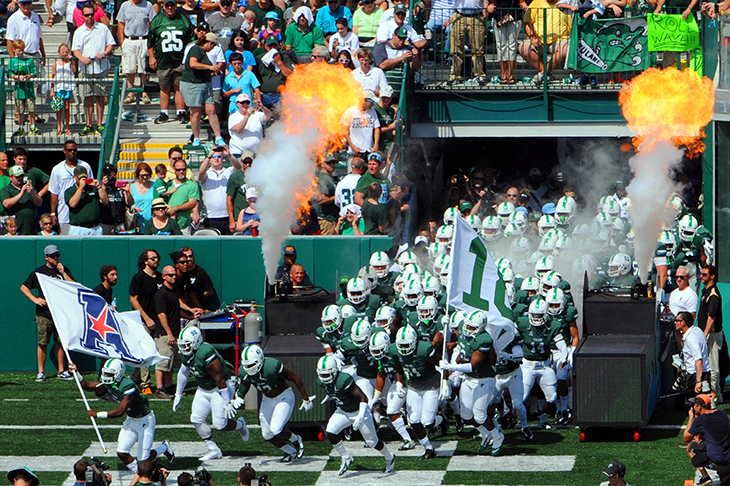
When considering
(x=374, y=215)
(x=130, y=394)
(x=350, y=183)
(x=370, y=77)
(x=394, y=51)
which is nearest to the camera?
(x=130, y=394)

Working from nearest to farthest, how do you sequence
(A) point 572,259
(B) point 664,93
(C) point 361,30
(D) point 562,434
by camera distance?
(D) point 562,434
(A) point 572,259
(B) point 664,93
(C) point 361,30

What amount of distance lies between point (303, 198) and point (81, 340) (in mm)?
4873

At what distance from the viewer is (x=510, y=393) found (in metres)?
15.8

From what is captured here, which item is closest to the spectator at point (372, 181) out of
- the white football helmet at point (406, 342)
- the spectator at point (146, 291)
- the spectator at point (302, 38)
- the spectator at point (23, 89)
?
the spectator at point (146, 291)

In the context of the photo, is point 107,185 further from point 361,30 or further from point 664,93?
point 664,93

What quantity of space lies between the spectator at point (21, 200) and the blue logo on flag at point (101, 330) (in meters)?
4.19

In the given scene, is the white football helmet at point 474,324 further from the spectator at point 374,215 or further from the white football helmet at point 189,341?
the spectator at point 374,215

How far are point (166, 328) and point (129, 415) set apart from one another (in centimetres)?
359

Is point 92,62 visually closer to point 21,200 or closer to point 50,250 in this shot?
point 21,200

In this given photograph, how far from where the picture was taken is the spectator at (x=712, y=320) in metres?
16.6

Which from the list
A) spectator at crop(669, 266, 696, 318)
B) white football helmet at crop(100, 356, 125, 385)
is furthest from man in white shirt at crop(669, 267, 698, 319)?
Answer: white football helmet at crop(100, 356, 125, 385)

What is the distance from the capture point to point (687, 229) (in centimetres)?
1827

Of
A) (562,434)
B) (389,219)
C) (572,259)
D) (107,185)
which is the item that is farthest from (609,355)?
(107,185)

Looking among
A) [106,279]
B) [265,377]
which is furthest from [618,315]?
[106,279]
